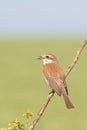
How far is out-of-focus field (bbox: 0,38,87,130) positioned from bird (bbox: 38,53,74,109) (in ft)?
20.0

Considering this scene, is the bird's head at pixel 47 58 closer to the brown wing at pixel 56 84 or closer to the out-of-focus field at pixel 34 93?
the brown wing at pixel 56 84

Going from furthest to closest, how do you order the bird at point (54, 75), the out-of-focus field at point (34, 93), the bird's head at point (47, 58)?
1. the out-of-focus field at point (34, 93)
2. the bird's head at point (47, 58)
3. the bird at point (54, 75)

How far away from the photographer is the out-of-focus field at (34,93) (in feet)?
48.0

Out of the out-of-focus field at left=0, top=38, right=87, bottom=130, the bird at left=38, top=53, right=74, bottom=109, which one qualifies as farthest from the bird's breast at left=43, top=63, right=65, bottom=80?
the out-of-focus field at left=0, top=38, right=87, bottom=130

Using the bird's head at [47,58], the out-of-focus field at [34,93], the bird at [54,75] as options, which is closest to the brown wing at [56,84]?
the bird at [54,75]

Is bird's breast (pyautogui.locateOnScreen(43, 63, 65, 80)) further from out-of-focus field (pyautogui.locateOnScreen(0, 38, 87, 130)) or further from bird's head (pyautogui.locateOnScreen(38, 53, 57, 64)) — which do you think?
out-of-focus field (pyautogui.locateOnScreen(0, 38, 87, 130))

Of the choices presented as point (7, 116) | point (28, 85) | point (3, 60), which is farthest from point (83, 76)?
point (7, 116)

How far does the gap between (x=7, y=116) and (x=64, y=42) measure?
84.8 ft

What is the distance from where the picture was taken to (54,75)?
19.7ft

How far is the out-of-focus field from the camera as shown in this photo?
14.6 meters

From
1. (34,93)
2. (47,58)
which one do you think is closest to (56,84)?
(47,58)

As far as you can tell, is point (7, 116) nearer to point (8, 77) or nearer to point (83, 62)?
point (8, 77)

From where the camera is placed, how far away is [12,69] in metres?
25.5

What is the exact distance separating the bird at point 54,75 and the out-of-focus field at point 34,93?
6083 millimetres
